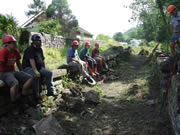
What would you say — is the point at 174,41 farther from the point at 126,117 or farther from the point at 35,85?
the point at 35,85

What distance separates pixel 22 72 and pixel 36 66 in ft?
1.94

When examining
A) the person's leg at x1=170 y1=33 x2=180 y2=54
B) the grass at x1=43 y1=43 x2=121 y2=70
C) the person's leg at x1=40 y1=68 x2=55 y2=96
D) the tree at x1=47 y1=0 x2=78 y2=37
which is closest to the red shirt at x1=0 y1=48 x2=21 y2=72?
the person's leg at x1=40 y1=68 x2=55 y2=96

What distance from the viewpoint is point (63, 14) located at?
118ft

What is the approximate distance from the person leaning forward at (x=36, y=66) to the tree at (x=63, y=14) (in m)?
29.9

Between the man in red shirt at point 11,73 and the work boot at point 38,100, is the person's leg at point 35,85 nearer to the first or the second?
the work boot at point 38,100

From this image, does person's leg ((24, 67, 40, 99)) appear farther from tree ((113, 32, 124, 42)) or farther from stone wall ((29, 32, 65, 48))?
tree ((113, 32, 124, 42))

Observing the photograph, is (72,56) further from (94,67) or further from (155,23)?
(155,23)

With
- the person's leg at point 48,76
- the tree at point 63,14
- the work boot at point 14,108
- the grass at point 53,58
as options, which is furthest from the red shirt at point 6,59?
the tree at point 63,14

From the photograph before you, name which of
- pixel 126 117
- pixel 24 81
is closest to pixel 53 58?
pixel 24 81

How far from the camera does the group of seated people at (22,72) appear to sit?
3.15 meters

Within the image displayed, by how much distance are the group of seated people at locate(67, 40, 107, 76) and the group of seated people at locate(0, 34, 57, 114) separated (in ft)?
6.05

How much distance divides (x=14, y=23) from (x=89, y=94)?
25.2ft

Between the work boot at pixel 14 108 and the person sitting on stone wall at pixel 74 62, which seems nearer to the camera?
the work boot at pixel 14 108

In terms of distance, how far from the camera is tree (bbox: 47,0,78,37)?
33.9 m
